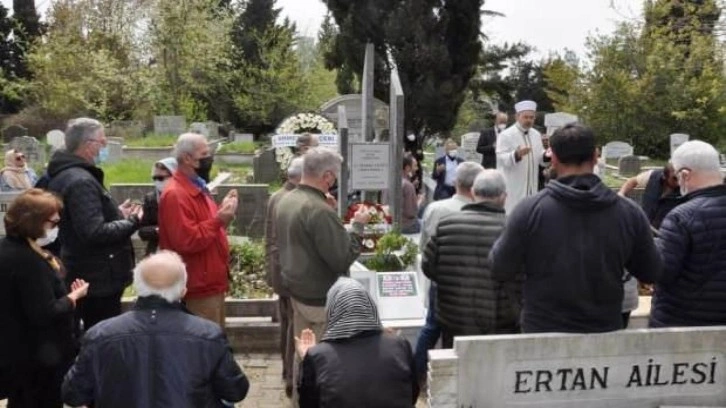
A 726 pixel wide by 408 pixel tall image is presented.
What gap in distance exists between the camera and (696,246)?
11.4ft

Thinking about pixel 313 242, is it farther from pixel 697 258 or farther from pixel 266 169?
pixel 266 169

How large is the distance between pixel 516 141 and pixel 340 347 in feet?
17.5

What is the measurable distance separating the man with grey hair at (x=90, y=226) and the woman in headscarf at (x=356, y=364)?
1776mm

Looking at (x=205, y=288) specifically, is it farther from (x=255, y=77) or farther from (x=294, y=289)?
(x=255, y=77)

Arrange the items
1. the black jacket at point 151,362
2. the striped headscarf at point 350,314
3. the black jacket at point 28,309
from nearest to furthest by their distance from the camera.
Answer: the black jacket at point 151,362
the striped headscarf at point 350,314
the black jacket at point 28,309

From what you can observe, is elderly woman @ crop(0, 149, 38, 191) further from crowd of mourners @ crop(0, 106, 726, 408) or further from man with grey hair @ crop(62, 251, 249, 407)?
man with grey hair @ crop(62, 251, 249, 407)

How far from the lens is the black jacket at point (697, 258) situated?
3.46 m

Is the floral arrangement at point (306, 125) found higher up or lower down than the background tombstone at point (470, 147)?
higher up

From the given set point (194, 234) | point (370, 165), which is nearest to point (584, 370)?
point (194, 234)

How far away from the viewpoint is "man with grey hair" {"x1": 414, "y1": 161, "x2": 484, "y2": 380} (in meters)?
4.93

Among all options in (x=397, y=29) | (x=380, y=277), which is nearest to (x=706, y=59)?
(x=397, y=29)

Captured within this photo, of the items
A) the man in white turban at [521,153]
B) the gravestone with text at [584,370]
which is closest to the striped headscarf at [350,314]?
the gravestone with text at [584,370]

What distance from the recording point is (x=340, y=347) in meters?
3.07

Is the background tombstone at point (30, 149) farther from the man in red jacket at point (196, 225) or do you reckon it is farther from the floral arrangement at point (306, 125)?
the man in red jacket at point (196, 225)
